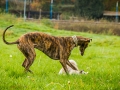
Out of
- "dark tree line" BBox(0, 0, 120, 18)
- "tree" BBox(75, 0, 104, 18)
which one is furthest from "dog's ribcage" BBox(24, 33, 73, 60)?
"tree" BBox(75, 0, 104, 18)

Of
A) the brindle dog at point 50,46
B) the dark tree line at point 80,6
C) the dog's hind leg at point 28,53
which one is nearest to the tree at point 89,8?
the dark tree line at point 80,6

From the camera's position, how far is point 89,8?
56.1 m

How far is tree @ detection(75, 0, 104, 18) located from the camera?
183 feet

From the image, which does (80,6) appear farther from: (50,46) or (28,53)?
(28,53)

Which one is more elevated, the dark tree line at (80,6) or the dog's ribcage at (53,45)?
the dark tree line at (80,6)

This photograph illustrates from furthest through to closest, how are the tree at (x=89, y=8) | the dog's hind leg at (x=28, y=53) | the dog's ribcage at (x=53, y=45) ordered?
the tree at (x=89, y=8), the dog's ribcage at (x=53, y=45), the dog's hind leg at (x=28, y=53)

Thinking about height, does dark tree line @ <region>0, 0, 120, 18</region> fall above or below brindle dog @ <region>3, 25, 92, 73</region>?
above

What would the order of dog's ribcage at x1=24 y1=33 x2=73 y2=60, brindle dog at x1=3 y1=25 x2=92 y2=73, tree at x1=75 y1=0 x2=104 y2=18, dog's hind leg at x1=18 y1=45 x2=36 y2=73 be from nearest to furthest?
1. dog's hind leg at x1=18 y1=45 x2=36 y2=73
2. brindle dog at x1=3 y1=25 x2=92 y2=73
3. dog's ribcage at x1=24 y1=33 x2=73 y2=60
4. tree at x1=75 y1=0 x2=104 y2=18

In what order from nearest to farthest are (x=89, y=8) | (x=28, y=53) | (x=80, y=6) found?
(x=28, y=53), (x=89, y=8), (x=80, y=6)

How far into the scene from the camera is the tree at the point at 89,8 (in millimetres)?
55875

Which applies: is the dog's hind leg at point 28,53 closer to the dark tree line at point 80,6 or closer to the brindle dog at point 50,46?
the brindle dog at point 50,46

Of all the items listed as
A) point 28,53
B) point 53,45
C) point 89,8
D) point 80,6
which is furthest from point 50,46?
point 80,6

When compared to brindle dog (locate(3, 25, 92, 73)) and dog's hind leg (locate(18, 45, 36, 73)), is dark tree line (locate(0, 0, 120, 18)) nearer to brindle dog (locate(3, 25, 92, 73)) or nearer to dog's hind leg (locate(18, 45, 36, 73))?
brindle dog (locate(3, 25, 92, 73))

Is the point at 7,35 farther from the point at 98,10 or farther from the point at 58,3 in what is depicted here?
the point at 58,3
